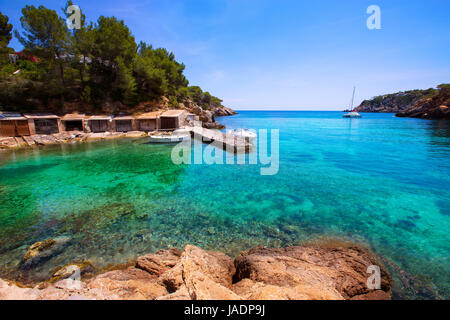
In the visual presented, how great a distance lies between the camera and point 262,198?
9.45 meters

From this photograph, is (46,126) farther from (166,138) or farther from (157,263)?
(157,263)

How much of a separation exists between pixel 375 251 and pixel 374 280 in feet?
6.62

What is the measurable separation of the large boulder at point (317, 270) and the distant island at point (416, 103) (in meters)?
72.1

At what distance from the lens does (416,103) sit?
256 ft

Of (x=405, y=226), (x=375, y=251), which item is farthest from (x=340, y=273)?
(x=405, y=226)

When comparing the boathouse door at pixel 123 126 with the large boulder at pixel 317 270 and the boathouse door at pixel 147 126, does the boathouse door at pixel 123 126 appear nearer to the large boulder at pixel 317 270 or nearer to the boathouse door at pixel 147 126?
the boathouse door at pixel 147 126

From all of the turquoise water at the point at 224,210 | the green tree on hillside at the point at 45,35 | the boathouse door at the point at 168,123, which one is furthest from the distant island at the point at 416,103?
the green tree on hillside at the point at 45,35

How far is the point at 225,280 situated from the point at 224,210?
13.4 ft

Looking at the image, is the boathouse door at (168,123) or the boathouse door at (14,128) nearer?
the boathouse door at (14,128)

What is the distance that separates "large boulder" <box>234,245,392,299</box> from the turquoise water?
0.92 m

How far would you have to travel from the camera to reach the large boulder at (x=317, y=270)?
3.65m

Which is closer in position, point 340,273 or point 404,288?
point 340,273

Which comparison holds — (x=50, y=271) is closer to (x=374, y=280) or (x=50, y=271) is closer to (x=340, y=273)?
(x=340, y=273)

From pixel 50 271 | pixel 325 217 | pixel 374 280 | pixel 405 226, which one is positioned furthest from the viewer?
pixel 325 217
